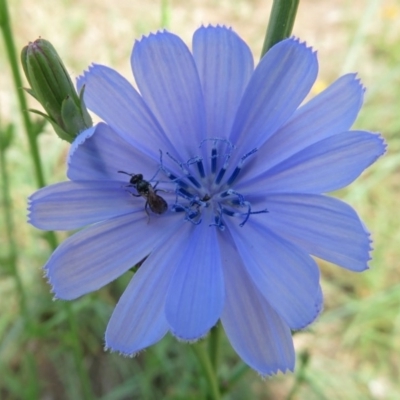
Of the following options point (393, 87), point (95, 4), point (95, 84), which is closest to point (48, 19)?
point (95, 4)

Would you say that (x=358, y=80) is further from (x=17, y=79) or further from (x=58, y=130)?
(x=17, y=79)

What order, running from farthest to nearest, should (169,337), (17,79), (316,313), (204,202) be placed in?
1. (169,337)
2. (17,79)
3. (204,202)
4. (316,313)

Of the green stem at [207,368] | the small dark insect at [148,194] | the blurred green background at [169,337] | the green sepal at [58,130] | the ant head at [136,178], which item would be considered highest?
the green sepal at [58,130]

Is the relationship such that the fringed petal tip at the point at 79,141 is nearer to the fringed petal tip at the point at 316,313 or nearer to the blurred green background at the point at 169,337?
the fringed petal tip at the point at 316,313

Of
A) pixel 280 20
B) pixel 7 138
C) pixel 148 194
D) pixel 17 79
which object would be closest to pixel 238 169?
pixel 148 194

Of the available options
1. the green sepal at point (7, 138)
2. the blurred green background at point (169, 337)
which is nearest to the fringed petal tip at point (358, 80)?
the green sepal at point (7, 138)

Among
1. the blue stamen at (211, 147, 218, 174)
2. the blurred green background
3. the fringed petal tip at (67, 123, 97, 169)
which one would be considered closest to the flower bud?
the fringed petal tip at (67, 123, 97, 169)
